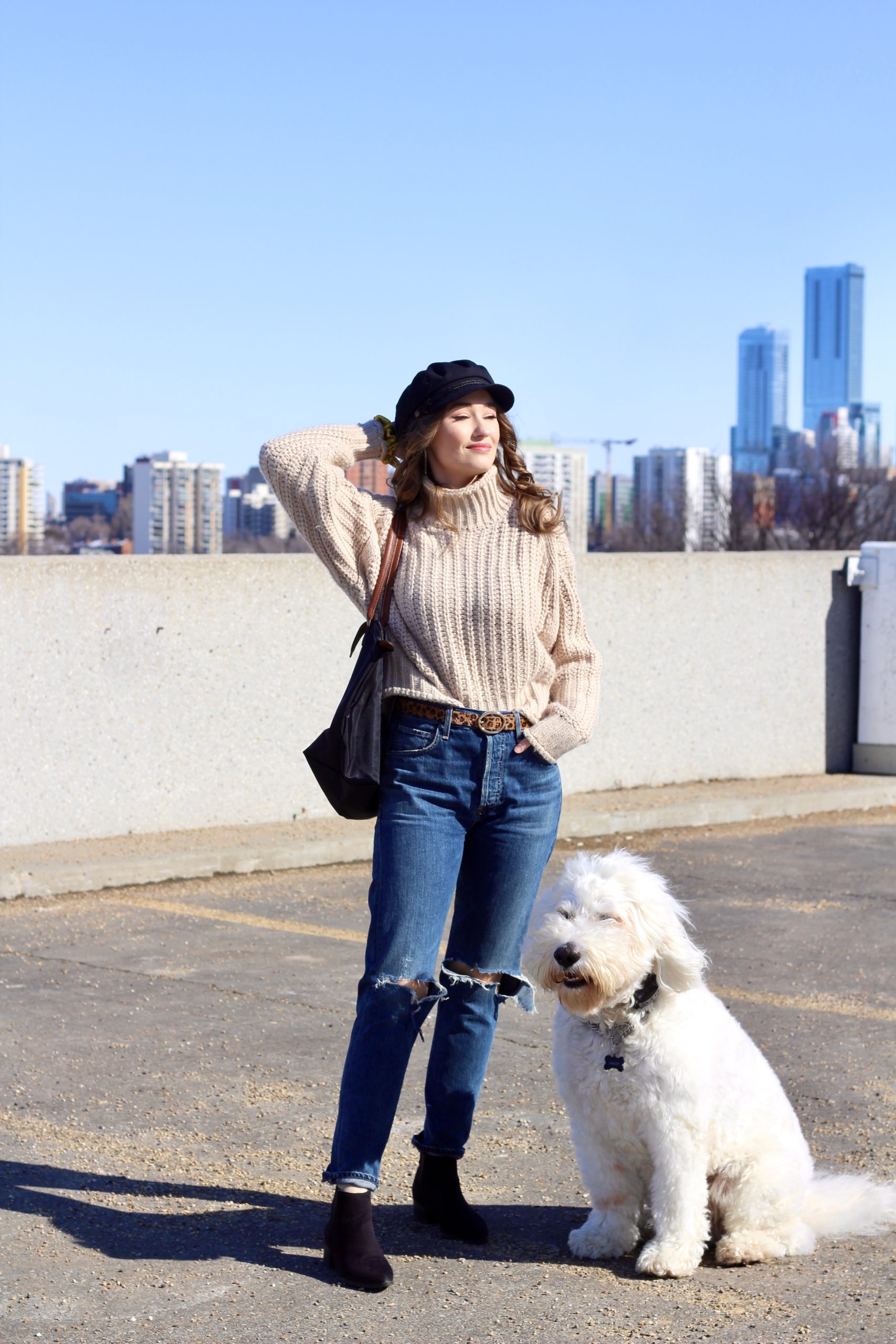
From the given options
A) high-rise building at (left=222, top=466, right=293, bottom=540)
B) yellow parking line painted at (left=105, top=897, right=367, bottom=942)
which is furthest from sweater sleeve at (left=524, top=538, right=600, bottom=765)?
high-rise building at (left=222, top=466, right=293, bottom=540)

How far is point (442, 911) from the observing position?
3848 mm

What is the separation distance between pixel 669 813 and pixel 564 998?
24.4 feet

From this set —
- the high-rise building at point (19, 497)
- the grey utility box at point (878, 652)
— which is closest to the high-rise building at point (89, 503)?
the high-rise building at point (19, 497)

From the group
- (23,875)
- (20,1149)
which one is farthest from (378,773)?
(23,875)

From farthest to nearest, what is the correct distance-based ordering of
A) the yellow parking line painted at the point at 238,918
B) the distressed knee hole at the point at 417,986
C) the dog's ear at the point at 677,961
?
the yellow parking line painted at the point at 238,918 < the distressed knee hole at the point at 417,986 < the dog's ear at the point at 677,961

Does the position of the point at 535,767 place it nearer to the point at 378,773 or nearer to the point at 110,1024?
the point at 378,773

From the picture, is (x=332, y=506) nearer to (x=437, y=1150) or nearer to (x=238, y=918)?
(x=437, y=1150)

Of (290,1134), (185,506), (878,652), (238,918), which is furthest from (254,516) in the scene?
(290,1134)

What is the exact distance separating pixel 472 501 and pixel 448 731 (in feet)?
1.88

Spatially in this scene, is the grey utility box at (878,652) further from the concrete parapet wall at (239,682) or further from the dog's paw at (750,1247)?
the dog's paw at (750,1247)

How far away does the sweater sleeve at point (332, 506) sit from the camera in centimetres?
390

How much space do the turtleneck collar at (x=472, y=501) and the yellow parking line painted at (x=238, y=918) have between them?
12.5ft

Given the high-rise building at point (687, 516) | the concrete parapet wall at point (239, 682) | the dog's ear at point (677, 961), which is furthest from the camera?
the high-rise building at point (687, 516)

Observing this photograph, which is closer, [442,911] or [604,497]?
[442,911]
